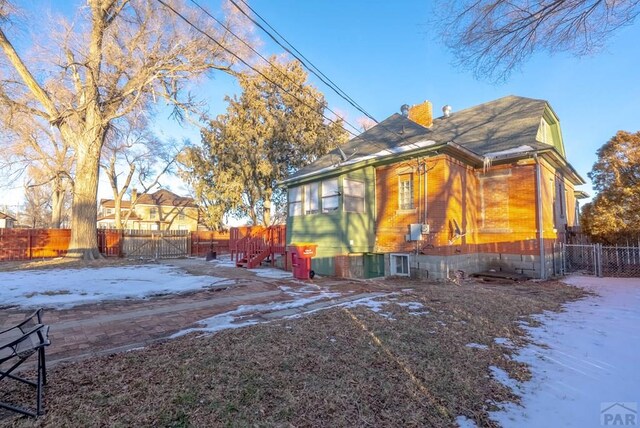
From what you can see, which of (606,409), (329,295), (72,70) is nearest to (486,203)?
(329,295)

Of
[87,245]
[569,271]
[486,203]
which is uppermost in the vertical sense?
[486,203]

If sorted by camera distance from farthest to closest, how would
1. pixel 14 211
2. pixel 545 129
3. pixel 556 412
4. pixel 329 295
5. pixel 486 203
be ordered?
pixel 14 211 < pixel 545 129 < pixel 486 203 < pixel 329 295 < pixel 556 412

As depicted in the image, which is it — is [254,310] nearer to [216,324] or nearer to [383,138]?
[216,324]

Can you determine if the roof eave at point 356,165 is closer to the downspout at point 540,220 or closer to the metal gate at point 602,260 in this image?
the downspout at point 540,220

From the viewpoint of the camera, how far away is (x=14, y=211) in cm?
6041

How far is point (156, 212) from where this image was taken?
44.0 metres

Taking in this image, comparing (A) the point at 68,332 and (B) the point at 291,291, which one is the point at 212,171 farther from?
(A) the point at 68,332

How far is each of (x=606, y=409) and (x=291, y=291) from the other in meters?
6.20

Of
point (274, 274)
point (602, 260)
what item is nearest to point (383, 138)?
point (274, 274)

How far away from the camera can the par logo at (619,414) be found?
248 centimetres

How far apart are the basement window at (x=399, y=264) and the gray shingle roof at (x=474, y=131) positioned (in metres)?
4.02

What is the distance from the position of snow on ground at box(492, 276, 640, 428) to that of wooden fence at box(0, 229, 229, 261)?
20.0m

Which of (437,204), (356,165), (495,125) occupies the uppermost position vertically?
(495,125)

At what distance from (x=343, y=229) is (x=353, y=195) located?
134cm
